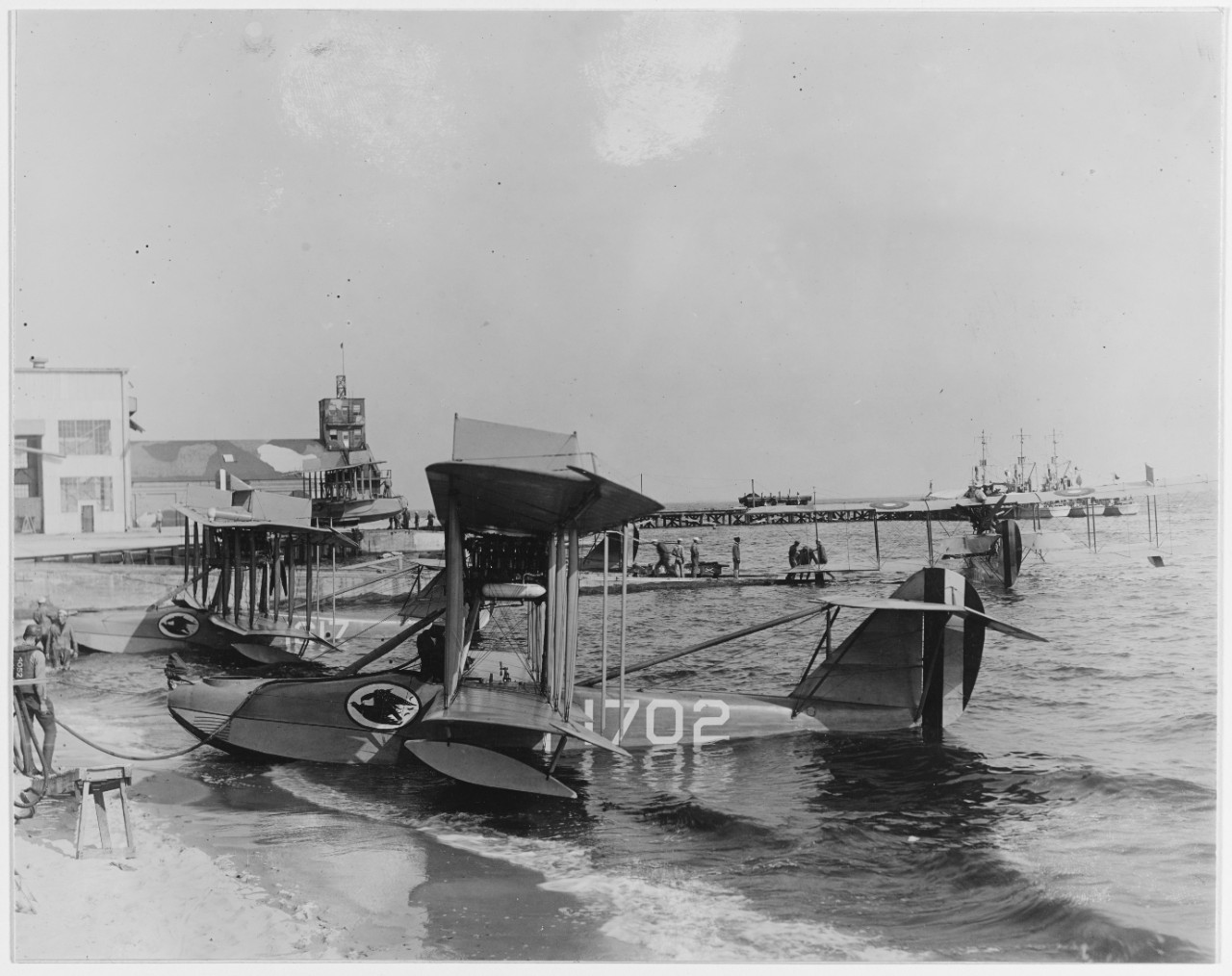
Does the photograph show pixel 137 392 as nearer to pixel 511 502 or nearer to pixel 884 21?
pixel 511 502

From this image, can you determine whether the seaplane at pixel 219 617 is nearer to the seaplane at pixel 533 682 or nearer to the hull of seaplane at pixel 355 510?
the seaplane at pixel 533 682

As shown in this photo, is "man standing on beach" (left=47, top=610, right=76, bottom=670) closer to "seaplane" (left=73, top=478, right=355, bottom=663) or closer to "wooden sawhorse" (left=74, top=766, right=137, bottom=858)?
"seaplane" (left=73, top=478, right=355, bottom=663)

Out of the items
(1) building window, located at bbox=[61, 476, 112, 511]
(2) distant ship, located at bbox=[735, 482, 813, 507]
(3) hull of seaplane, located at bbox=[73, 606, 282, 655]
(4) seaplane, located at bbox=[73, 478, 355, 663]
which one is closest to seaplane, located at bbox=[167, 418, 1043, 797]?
(1) building window, located at bbox=[61, 476, 112, 511]

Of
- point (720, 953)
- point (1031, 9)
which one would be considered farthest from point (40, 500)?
point (1031, 9)

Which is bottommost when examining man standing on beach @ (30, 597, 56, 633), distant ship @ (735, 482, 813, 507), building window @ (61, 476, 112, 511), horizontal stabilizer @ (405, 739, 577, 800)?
horizontal stabilizer @ (405, 739, 577, 800)

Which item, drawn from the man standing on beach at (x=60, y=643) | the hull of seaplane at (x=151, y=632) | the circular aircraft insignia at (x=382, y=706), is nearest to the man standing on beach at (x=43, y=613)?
the man standing on beach at (x=60, y=643)

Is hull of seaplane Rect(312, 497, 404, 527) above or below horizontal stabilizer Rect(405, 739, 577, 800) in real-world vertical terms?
above

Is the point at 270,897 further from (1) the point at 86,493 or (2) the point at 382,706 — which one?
(1) the point at 86,493
